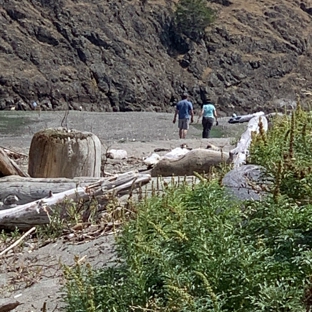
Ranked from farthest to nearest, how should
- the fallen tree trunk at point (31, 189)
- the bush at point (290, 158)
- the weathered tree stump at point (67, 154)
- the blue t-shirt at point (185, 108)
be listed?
the blue t-shirt at point (185, 108) < the weathered tree stump at point (67, 154) < the fallen tree trunk at point (31, 189) < the bush at point (290, 158)

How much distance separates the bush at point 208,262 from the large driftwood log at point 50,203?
2.52 metres

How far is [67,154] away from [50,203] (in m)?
1.65

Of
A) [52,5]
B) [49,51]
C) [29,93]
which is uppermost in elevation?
[52,5]

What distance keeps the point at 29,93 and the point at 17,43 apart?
307 inches

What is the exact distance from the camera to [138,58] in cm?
7594

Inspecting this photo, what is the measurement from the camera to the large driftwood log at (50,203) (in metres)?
6.83

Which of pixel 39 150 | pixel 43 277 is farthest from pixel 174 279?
pixel 39 150

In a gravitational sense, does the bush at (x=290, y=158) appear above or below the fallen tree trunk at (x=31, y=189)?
above

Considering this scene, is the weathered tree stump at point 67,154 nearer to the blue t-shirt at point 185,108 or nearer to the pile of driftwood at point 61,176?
the pile of driftwood at point 61,176

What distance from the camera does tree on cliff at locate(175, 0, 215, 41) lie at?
84.1 meters

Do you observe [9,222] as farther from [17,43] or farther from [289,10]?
[289,10]

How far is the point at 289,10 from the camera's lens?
96938 mm

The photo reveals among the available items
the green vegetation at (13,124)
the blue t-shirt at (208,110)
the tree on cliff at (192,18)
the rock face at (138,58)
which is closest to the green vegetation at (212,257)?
the blue t-shirt at (208,110)

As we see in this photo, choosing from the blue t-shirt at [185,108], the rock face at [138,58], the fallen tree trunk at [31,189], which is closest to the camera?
the fallen tree trunk at [31,189]
